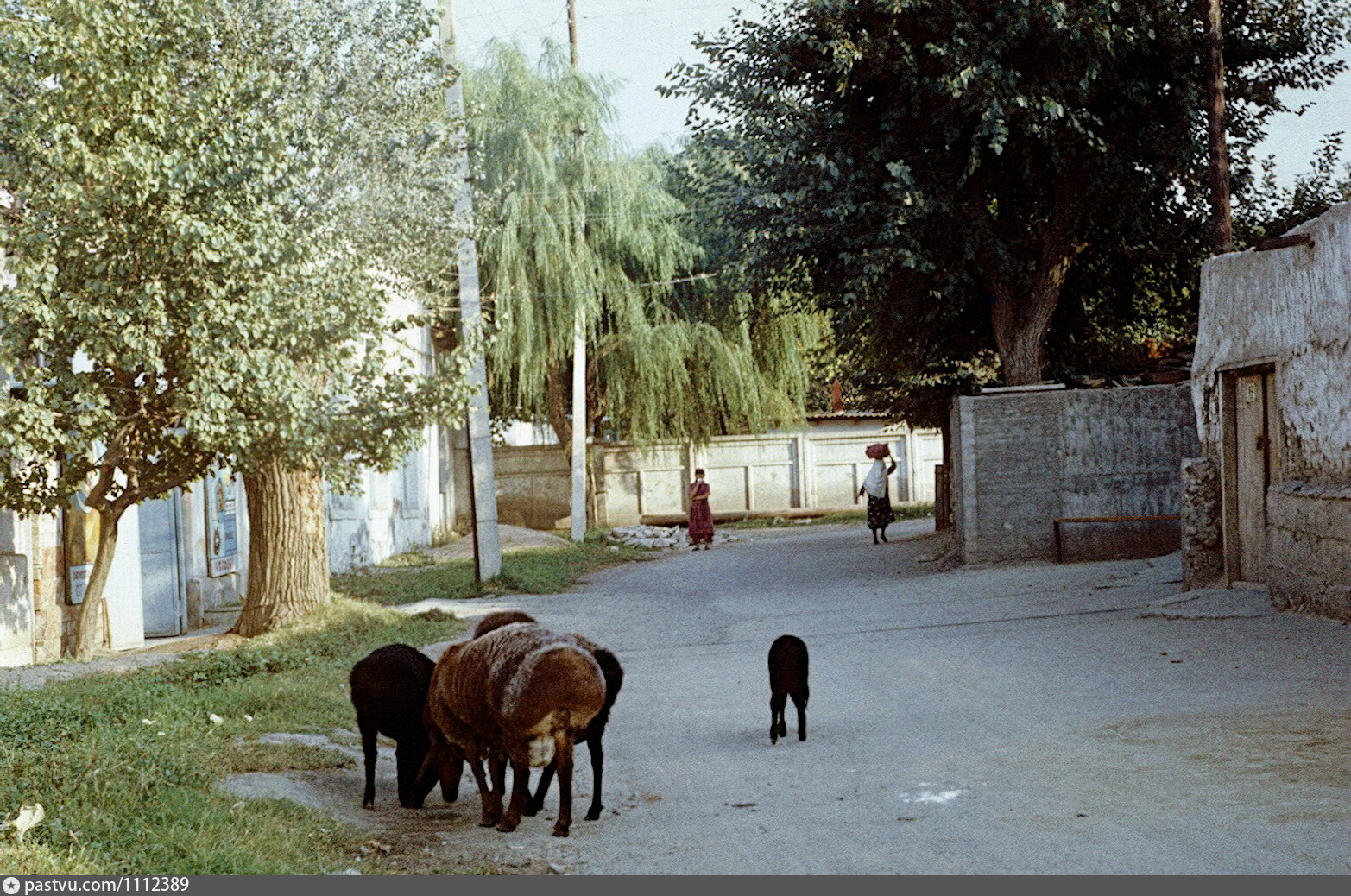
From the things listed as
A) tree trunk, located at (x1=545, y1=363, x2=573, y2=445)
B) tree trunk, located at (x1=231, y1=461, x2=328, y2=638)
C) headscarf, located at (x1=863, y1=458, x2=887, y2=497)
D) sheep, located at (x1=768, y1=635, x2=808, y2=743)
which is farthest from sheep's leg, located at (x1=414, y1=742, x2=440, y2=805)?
tree trunk, located at (x1=545, y1=363, x2=573, y2=445)

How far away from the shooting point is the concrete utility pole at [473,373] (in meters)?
16.7

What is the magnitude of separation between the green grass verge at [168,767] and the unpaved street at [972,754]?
57 cm

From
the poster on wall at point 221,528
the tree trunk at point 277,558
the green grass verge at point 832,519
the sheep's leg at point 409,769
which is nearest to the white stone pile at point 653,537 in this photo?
the green grass verge at point 832,519

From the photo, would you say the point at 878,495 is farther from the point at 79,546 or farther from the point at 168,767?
the point at 168,767

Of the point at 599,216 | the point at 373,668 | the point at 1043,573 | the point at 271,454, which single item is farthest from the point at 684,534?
the point at 373,668

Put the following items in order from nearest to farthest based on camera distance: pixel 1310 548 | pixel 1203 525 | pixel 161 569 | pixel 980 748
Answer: pixel 980 748 → pixel 1310 548 → pixel 1203 525 → pixel 161 569

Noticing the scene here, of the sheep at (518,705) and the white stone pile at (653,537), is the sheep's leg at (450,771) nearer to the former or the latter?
the sheep at (518,705)

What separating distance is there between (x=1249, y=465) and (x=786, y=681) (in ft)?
22.2

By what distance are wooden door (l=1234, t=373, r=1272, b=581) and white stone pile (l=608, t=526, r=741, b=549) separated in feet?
51.9

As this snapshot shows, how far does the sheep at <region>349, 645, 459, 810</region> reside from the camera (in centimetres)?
656

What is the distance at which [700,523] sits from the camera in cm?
2694

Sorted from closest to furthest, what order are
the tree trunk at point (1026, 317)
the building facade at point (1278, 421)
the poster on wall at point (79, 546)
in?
1. the building facade at point (1278, 421)
2. the poster on wall at point (79, 546)
3. the tree trunk at point (1026, 317)

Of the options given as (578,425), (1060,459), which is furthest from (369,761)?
(578,425)

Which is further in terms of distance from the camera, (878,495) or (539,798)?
(878,495)
